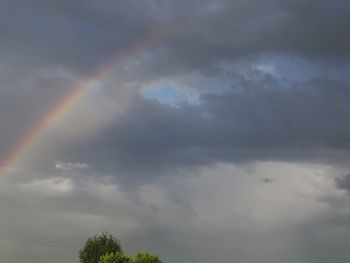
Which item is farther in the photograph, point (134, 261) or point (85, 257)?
point (85, 257)

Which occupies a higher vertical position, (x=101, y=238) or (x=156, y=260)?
(x=101, y=238)

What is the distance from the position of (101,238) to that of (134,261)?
32.0 meters

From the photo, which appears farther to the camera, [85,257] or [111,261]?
[85,257]

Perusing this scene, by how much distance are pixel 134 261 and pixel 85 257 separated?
31003 millimetres

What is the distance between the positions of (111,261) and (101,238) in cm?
2938

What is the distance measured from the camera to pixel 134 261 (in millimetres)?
132000

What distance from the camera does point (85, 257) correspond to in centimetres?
15838

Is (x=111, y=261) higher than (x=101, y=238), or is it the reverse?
(x=101, y=238)

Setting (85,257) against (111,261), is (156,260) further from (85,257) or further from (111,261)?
(85,257)

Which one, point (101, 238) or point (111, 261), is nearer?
point (111, 261)

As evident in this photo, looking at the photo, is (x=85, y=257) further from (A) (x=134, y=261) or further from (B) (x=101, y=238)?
(A) (x=134, y=261)

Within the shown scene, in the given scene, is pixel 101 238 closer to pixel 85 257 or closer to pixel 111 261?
pixel 85 257

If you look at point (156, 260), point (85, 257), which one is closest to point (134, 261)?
point (156, 260)

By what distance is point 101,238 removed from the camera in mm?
161875
